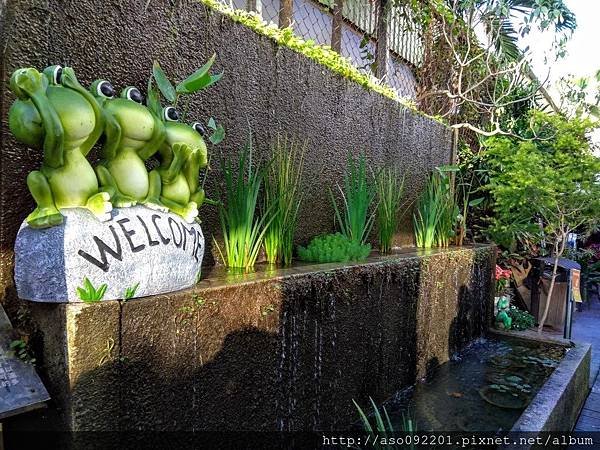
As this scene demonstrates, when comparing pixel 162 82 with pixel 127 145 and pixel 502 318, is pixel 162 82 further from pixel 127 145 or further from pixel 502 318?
pixel 502 318

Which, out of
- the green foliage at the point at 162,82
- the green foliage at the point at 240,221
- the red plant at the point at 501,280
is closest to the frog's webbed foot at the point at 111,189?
the green foliage at the point at 162,82

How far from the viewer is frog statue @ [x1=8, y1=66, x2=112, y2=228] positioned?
4.31 feet

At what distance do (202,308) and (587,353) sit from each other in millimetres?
3715

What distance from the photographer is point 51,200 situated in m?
1.38

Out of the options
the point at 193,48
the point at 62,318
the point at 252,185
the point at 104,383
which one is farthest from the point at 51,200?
the point at 193,48

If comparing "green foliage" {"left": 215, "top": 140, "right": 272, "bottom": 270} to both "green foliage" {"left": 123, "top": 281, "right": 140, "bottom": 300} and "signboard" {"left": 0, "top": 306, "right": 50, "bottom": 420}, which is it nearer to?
"green foliage" {"left": 123, "top": 281, "right": 140, "bottom": 300}

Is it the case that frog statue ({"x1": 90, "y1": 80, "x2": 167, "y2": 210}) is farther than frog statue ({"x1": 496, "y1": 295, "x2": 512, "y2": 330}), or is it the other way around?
A: frog statue ({"x1": 496, "y1": 295, "x2": 512, "y2": 330})

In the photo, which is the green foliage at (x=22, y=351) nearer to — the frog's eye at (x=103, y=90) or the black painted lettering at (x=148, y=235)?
the black painted lettering at (x=148, y=235)

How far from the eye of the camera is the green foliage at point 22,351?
1388mm

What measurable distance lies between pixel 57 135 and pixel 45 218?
0.25 metres

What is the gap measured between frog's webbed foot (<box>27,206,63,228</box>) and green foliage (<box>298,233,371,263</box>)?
1.73 metres

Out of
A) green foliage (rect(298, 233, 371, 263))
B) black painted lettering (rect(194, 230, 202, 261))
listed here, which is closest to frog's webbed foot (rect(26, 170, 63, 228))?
black painted lettering (rect(194, 230, 202, 261))

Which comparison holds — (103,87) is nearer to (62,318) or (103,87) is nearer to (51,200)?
(51,200)

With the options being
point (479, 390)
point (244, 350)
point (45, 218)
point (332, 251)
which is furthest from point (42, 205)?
point (479, 390)
